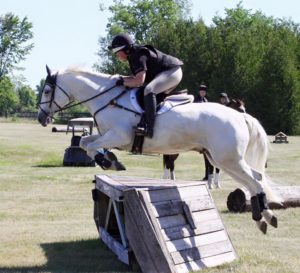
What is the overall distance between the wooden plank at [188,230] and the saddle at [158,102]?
1.32 metres

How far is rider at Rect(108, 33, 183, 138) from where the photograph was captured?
7.95m

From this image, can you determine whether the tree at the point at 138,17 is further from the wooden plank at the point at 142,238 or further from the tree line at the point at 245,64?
the wooden plank at the point at 142,238

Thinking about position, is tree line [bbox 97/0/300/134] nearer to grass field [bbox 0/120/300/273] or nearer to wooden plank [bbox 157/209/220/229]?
grass field [bbox 0/120/300/273]

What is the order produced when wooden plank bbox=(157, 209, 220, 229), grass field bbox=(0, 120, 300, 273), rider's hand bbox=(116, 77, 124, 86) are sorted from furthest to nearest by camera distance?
rider's hand bbox=(116, 77, 124, 86)
grass field bbox=(0, 120, 300, 273)
wooden plank bbox=(157, 209, 220, 229)

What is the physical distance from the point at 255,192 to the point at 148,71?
2.12 metres

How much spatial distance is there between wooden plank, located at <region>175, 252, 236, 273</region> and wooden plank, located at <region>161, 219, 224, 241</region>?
317 millimetres

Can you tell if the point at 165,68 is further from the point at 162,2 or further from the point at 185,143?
the point at 162,2

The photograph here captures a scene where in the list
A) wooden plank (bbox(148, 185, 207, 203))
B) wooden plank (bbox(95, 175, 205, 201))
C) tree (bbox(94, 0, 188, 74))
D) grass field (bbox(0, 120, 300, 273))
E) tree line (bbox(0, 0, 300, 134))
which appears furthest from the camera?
tree (bbox(94, 0, 188, 74))

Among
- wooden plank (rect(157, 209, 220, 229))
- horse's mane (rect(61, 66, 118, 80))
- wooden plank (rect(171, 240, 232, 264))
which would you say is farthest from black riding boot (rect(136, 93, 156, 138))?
wooden plank (rect(171, 240, 232, 264))

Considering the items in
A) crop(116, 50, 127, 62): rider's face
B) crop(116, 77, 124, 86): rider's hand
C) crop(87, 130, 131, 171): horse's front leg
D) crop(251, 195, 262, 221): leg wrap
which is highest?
crop(116, 50, 127, 62): rider's face

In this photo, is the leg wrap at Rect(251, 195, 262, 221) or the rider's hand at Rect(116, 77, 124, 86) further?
the rider's hand at Rect(116, 77, 124, 86)

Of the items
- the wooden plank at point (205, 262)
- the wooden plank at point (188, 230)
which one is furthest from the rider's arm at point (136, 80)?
the wooden plank at point (205, 262)

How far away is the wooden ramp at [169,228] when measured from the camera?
22.4ft

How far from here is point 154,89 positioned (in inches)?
320
